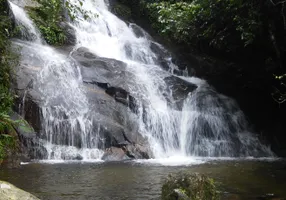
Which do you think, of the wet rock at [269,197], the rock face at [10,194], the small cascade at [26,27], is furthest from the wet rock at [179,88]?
the rock face at [10,194]

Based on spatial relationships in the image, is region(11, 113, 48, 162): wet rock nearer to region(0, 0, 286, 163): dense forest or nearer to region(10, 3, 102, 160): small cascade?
region(10, 3, 102, 160): small cascade

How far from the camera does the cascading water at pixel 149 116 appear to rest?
11039 mm

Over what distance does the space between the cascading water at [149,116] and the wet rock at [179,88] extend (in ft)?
0.41

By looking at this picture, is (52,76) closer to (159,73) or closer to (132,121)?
(132,121)

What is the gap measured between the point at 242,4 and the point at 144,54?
7332mm

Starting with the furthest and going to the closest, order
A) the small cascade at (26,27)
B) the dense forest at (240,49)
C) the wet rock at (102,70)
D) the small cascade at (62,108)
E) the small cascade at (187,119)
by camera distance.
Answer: the small cascade at (26,27) < the wet rock at (102,70) < the small cascade at (187,119) < the dense forest at (240,49) < the small cascade at (62,108)

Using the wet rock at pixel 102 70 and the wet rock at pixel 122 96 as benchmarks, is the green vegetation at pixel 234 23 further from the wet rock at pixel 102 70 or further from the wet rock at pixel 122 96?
the wet rock at pixel 122 96

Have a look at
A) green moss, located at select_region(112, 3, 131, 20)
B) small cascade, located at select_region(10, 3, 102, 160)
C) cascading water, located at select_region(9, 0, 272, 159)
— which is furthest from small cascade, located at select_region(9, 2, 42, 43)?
green moss, located at select_region(112, 3, 131, 20)

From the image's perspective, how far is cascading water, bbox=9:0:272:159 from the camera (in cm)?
1104

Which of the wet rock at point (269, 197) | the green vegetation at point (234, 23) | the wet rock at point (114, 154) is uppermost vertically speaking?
the green vegetation at point (234, 23)

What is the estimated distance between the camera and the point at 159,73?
15.5 metres

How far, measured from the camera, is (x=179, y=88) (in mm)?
14641

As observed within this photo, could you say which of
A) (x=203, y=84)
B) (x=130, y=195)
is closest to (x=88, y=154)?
(x=130, y=195)

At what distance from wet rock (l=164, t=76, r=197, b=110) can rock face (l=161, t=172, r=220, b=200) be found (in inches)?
346
